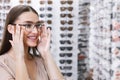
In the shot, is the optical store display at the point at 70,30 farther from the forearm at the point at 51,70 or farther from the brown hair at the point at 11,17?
the brown hair at the point at 11,17

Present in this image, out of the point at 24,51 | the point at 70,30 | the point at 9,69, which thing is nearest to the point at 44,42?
the point at 24,51

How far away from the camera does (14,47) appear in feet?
6.82

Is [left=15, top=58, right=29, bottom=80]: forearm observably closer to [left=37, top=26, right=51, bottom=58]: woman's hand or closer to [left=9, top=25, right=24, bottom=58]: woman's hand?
[left=9, top=25, right=24, bottom=58]: woman's hand

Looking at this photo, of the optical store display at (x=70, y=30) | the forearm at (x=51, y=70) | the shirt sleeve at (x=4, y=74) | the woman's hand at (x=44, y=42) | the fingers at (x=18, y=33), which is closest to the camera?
the shirt sleeve at (x=4, y=74)

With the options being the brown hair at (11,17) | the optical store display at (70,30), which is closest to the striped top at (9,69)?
the brown hair at (11,17)

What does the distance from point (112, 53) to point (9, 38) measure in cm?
101

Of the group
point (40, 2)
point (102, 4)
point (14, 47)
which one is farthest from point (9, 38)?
point (40, 2)

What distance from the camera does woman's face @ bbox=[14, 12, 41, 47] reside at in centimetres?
208

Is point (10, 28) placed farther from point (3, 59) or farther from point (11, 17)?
point (3, 59)

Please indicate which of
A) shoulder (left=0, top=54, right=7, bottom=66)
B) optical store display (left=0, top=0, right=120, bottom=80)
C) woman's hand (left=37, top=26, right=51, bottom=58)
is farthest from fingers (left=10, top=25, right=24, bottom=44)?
optical store display (left=0, top=0, right=120, bottom=80)

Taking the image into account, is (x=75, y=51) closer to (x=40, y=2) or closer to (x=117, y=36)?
(x=40, y=2)

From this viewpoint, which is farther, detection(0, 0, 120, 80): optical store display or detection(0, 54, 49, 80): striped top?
detection(0, 0, 120, 80): optical store display

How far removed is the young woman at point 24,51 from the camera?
2000 mm

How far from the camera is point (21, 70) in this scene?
1.97m
